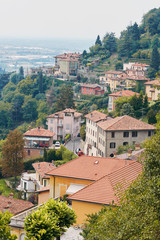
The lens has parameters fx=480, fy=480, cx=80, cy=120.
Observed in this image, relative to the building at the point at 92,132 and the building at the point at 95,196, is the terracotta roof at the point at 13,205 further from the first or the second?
the building at the point at 92,132

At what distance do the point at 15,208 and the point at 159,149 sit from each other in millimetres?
15739

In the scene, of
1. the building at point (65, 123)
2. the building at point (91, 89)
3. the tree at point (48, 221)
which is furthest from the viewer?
the building at point (91, 89)

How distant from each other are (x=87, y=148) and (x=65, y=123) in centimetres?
1524

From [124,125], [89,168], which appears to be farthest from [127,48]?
[89,168]

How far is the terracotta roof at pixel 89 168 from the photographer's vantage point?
77.5ft

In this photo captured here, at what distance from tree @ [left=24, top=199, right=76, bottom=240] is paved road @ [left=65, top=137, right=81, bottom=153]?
3994 centimetres

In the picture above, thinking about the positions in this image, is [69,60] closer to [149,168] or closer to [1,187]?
[1,187]

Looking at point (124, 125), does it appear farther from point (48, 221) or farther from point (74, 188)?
point (48, 221)

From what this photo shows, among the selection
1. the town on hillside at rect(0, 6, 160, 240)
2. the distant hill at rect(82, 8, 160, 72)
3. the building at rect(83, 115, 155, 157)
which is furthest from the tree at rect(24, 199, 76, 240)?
the distant hill at rect(82, 8, 160, 72)

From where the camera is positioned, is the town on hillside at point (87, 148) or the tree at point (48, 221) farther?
the tree at point (48, 221)

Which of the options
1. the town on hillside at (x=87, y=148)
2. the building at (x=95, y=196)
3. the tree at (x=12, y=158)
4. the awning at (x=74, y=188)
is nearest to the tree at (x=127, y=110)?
the town on hillside at (x=87, y=148)

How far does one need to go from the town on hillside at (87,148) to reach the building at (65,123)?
0.14 m

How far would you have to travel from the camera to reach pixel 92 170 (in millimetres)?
24016

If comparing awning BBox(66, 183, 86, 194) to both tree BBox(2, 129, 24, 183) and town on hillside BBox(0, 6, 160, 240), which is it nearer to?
town on hillside BBox(0, 6, 160, 240)
